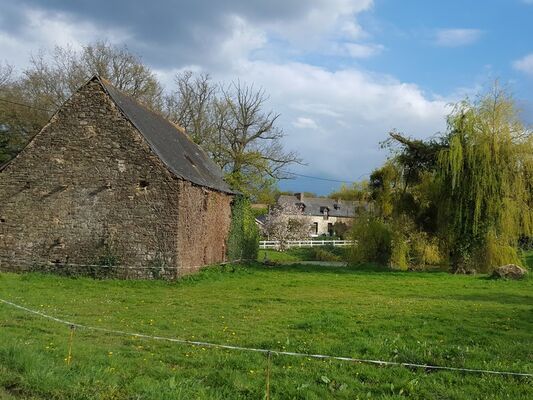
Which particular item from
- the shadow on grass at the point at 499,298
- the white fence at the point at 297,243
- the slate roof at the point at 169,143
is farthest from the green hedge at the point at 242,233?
the white fence at the point at 297,243

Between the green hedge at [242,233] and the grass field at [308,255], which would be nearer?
the green hedge at [242,233]

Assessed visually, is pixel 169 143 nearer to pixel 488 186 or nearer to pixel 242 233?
pixel 242 233

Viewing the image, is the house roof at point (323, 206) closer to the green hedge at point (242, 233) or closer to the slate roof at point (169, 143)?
the green hedge at point (242, 233)

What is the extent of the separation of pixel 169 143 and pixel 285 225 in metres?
34.6

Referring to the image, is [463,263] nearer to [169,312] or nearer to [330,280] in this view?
[330,280]

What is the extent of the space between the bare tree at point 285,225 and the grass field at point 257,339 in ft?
123

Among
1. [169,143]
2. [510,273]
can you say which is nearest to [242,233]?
[169,143]

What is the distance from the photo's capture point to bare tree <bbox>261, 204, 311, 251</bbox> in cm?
5750

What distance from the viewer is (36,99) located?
127ft

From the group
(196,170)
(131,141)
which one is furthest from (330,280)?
(131,141)

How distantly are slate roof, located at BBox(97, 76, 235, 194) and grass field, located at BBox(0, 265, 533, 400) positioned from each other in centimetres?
552

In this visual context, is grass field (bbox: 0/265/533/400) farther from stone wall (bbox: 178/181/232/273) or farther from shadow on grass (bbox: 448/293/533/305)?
stone wall (bbox: 178/181/232/273)

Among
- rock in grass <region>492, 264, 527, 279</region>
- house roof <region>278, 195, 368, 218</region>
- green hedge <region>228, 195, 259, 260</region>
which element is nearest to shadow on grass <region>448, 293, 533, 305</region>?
rock in grass <region>492, 264, 527, 279</region>

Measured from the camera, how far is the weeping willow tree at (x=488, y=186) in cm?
2764
